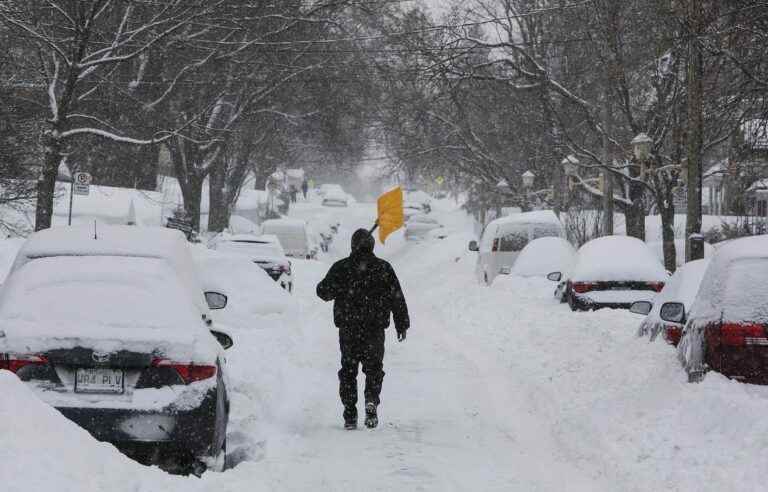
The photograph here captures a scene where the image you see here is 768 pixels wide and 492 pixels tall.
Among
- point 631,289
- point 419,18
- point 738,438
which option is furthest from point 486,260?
point 738,438

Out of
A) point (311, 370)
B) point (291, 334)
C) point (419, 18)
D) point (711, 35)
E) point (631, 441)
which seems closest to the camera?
point (631, 441)

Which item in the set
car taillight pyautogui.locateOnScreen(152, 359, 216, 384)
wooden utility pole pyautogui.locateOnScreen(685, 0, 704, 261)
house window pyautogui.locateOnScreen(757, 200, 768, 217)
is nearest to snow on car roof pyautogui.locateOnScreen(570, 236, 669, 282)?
wooden utility pole pyautogui.locateOnScreen(685, 0, 704, 261)

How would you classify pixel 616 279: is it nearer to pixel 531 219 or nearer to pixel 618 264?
pixel 618 264

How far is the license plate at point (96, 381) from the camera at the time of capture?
6188 millimetres

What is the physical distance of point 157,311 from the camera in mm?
6492

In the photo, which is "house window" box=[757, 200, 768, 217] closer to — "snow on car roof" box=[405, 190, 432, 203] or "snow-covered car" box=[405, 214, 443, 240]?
"snow-covered car" box=[405, 214, 443, 240]

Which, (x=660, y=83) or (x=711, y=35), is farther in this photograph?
(x=660, y=83)

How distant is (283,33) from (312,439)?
2312 cm

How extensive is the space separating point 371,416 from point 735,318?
3.31 metres

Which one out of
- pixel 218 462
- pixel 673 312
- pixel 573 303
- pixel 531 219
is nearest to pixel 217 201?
pixel 531 219

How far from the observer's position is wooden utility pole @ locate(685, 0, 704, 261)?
1572cm

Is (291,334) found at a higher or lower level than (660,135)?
lower

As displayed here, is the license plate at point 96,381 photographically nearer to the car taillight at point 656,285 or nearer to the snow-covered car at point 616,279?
the snow-covered car at point 616,279

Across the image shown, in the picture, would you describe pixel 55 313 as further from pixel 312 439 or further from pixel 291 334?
pixel 291 334
